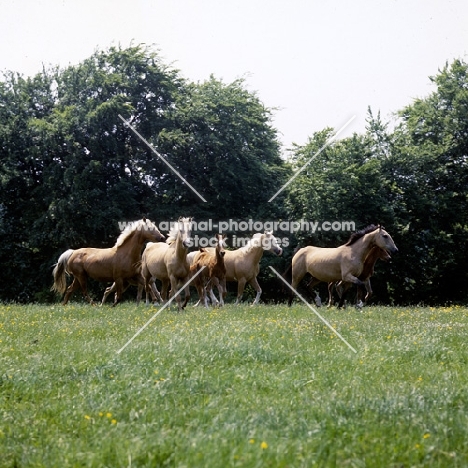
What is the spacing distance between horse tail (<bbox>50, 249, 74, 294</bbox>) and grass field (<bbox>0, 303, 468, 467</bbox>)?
35.4 ft

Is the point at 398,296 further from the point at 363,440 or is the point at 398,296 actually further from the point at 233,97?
the point at 363,440

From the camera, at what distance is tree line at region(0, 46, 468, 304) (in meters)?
32.5

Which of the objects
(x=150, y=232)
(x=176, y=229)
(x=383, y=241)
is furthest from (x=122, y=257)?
(x=383, y=241)

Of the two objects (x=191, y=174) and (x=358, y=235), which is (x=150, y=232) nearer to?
(x=358, y=235)

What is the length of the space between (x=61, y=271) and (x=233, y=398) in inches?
673

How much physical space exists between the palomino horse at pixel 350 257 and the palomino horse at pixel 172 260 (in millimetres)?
5218

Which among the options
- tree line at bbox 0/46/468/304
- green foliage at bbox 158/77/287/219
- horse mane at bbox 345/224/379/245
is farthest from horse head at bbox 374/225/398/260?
green foliage at bbox 158/77/287/219

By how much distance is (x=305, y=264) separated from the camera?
74.6 ft

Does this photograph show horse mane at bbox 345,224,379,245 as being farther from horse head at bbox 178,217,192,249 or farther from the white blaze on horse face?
the white blaze on horse face

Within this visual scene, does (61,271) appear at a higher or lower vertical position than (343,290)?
higher

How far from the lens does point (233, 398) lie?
259 inches

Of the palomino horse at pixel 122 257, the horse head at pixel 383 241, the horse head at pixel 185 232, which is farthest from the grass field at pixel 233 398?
the palomino horse at pixel 122 257

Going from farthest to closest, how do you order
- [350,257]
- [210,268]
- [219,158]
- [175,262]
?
[219,158], [210,268], [350,257], [175,262]

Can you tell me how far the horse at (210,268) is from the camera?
20938 millimetres
